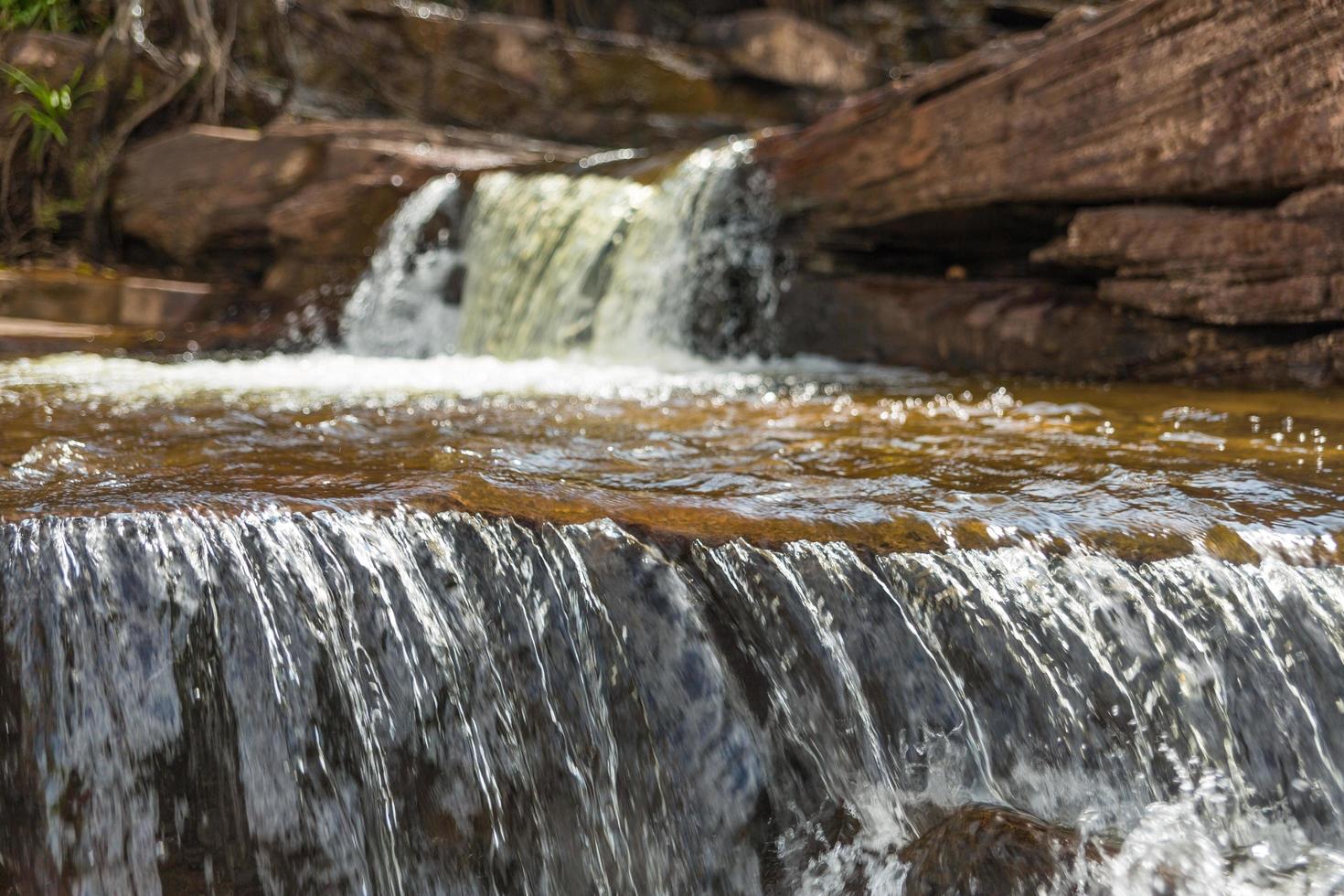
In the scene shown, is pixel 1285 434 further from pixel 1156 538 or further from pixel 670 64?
pixel 670 64

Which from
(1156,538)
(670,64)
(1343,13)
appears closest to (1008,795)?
(1156,538)

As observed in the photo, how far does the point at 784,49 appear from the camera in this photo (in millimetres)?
11430

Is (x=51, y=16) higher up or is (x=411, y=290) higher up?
(x=51, y=16)

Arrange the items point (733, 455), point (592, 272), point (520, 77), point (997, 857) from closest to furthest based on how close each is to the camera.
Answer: point (997, 857) → point (733, 455) → point (592, 272) → point (520, 77)

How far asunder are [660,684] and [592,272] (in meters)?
4.68

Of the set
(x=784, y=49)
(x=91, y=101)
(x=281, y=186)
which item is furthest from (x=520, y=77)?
(x=91, y=101)

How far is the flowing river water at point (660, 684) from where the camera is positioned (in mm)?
1882

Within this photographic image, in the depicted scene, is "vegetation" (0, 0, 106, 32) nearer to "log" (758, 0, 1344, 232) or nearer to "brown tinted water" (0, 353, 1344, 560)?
"brown tinted water" (0, 353, 1344, 560)

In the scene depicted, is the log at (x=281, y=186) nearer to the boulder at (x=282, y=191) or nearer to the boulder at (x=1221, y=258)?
the boulder at (x=282, y=191)

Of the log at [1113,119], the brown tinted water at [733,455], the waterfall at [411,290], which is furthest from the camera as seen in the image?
the waterfall at [411,290]

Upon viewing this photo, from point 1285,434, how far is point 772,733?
2131mm

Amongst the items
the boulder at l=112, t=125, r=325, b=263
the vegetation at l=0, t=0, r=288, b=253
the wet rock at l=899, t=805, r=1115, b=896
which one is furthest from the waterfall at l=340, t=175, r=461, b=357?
the wet rock at l=899, t=805, r=1115, b=896

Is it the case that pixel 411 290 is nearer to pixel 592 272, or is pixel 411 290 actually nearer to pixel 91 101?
pixel 592 272

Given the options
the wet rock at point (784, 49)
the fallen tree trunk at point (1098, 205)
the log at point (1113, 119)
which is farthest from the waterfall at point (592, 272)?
the wet rock at point (784, 49)
